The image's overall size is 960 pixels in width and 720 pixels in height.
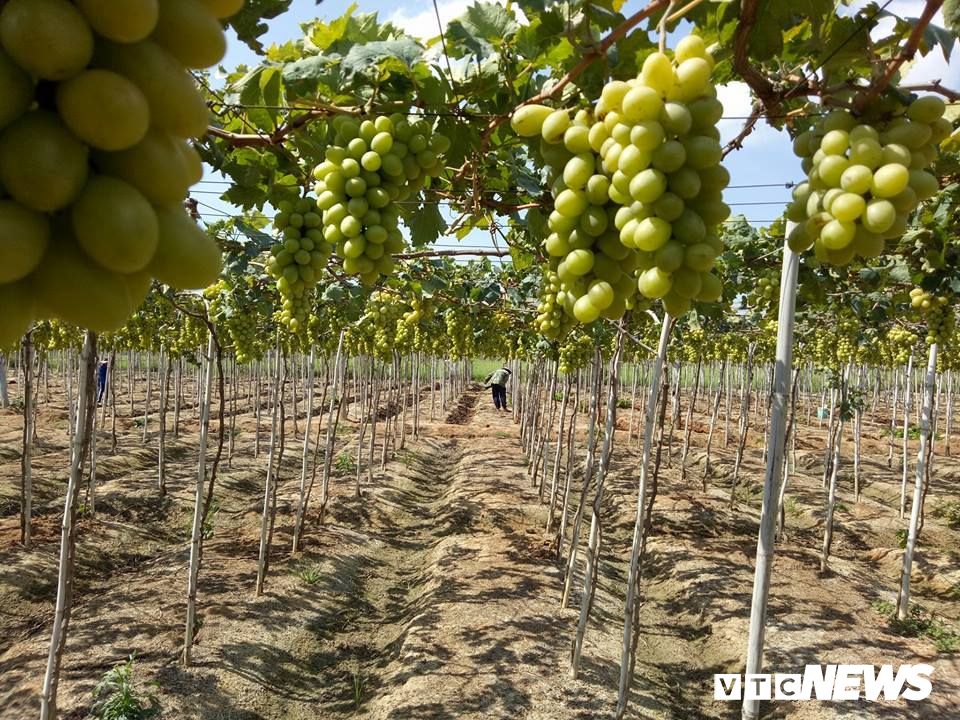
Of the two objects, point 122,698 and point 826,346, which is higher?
point 826,346

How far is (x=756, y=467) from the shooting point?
1627 cm

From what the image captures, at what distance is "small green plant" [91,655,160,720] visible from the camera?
16.4ft

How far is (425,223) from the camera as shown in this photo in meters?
2.54

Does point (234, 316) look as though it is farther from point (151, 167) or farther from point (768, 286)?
point (151, 167)

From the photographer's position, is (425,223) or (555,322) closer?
(425,223)

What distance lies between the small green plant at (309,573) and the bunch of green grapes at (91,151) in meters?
8.27

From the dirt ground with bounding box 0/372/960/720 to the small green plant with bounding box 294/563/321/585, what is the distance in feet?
0.10

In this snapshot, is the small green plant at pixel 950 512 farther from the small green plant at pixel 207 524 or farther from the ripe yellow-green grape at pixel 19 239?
the ripe yellow-green grape at pixel 19 239

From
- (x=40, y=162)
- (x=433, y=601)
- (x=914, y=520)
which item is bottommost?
(x=433, y=601)

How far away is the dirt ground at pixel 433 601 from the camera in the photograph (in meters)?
5.80

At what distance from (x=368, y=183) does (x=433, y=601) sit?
692 centimetres

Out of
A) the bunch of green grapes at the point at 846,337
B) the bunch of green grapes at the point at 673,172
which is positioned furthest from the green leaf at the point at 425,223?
the bunch of green grapes at the point at 846,337

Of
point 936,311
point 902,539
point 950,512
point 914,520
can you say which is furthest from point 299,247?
point 950,512

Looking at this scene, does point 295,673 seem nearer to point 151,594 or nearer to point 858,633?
point 151,594
